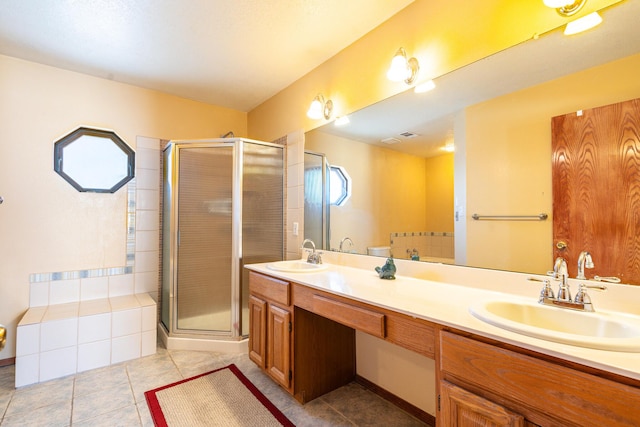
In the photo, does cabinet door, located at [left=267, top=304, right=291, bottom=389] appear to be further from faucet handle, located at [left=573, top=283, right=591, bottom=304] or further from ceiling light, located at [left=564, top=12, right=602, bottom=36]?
ceiling light, located at [left=564, top=12, right=602, bottom=36]

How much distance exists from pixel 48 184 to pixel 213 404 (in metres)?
2.23

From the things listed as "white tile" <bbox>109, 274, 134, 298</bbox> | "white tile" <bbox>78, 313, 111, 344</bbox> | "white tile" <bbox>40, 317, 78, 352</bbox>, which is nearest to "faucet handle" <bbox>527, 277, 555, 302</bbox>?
"white tile" <bbox>78, 313, 111, 344</bbox>

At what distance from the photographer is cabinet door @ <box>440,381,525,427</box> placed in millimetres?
825

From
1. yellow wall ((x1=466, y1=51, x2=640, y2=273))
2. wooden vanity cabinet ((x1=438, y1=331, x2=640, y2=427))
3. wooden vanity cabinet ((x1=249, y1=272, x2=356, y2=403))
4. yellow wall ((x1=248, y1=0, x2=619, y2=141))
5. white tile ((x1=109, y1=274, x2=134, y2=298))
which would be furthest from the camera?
white tile ((x1=109, y1=274, x2=134, y2=298))

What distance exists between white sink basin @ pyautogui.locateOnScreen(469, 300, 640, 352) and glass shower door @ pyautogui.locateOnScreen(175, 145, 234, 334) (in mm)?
2081

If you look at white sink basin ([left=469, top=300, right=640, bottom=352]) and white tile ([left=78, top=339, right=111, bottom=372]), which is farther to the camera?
white tile ([left=78, top=339, right=111, bottom=372])

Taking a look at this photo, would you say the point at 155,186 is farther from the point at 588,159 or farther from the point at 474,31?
the point at 588,159

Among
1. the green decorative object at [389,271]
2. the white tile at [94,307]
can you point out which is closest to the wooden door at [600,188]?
the green decorative object at [389,271]

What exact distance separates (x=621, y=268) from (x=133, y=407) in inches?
99.5

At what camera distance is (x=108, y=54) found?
2258 mm

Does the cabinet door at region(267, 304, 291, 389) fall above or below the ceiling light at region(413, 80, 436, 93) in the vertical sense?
below

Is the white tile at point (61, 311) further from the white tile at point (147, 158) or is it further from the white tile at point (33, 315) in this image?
the white tile at point (147, 158)

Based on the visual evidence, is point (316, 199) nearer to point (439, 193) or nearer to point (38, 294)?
point (439, 193)

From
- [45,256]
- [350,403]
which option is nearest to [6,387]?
[45,256]
